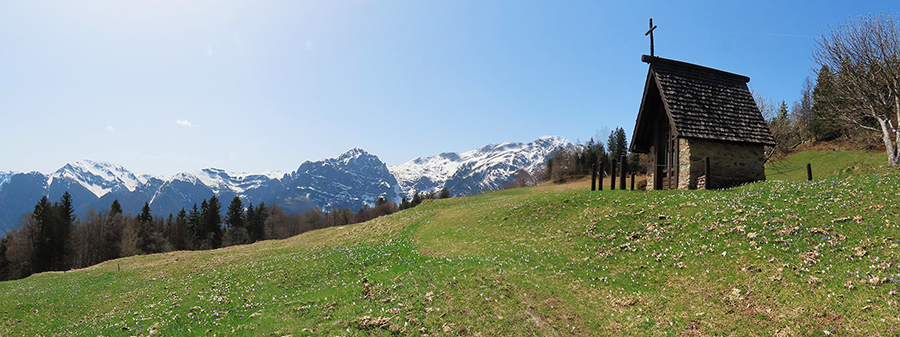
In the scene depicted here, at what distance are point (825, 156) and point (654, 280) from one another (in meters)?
69.9

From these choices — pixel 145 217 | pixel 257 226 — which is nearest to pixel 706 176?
pixel 145 217

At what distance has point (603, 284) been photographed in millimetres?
13273

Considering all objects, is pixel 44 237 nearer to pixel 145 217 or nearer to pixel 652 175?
pixel 145 217

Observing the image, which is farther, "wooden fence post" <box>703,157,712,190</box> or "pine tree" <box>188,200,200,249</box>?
"pine tree" <box>188,200,200,249</box>

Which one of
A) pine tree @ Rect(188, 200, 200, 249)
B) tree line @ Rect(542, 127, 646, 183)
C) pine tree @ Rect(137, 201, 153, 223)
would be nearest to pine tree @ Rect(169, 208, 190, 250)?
pine tree @ Rect(188, 200, 200, 249)

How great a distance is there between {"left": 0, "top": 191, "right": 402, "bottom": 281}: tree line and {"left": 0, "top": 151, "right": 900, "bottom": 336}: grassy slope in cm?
7241

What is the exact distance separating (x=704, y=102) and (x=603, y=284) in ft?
69.6

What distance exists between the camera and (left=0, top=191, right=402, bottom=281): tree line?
2822 inches

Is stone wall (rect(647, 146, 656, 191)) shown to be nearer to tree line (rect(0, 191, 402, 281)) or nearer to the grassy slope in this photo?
the grassy slope

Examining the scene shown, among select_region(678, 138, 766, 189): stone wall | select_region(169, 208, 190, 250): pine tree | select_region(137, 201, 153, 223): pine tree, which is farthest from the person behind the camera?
select_region(169, 208, 190, 250): pine tree

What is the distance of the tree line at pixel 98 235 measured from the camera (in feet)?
235

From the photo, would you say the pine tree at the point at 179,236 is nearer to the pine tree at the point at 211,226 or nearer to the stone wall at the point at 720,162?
the pine tree at the point at 211,226

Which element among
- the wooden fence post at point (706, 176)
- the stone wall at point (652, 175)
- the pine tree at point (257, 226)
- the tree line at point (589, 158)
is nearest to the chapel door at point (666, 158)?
the stone wall at point (652, 175)

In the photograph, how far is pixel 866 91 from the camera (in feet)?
111
